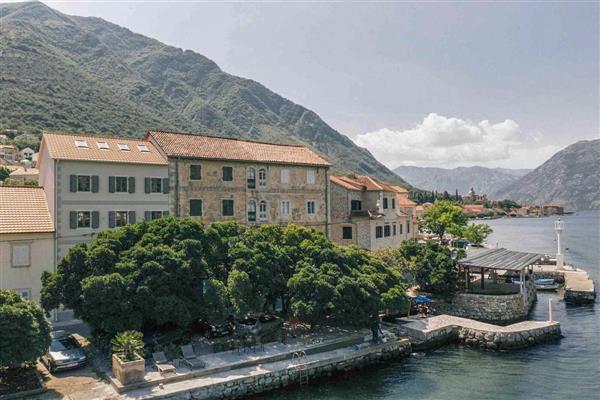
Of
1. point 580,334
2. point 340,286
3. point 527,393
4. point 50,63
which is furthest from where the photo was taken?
point 50,63

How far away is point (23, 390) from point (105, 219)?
16.3 metres

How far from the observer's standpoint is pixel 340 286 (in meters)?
29.8

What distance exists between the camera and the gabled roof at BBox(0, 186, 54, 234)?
1254 inches

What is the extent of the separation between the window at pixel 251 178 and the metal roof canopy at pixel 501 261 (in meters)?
21.7

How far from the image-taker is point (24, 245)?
31906 millimetres

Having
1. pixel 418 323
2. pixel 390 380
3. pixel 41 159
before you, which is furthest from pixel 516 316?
pixel 41 159

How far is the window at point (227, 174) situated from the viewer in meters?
42.0

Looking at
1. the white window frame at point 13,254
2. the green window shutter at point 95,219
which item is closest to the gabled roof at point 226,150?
the green window shutter at point 95,219

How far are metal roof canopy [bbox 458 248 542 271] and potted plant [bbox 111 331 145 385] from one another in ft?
104

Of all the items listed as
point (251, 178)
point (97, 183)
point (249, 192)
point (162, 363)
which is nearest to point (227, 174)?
point (251, 178)

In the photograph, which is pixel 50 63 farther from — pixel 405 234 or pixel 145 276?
pixel 145 276

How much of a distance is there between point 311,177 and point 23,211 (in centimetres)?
2632

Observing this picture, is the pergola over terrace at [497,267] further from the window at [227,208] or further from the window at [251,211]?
the window at [227,208]

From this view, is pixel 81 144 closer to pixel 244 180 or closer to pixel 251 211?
pixel 244 180
